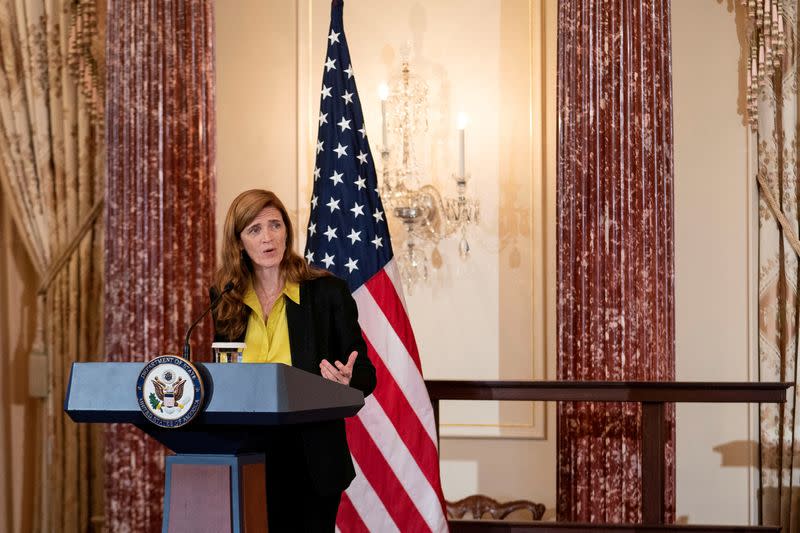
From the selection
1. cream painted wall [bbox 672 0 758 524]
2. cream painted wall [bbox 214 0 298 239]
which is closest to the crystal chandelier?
cream painted wall [bbox 214 0 298 239]

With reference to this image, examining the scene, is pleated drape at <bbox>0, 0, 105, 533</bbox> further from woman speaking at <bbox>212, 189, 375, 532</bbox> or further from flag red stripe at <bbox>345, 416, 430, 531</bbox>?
woman speaking at <bbox>212, 189, 375, 532</bbox>

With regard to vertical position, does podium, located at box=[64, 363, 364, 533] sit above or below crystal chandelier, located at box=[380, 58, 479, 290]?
below

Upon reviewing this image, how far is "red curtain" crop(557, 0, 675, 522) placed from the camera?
4.39m

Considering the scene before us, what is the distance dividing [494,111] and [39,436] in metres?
3.15

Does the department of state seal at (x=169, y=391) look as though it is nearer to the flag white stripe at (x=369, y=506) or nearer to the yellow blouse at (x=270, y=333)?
the yellow blouse at (x=270, y=333)

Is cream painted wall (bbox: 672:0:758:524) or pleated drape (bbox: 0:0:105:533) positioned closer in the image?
cream painted wall (bbox: 672:0:758:524)

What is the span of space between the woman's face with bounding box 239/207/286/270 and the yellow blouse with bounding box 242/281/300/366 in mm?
91

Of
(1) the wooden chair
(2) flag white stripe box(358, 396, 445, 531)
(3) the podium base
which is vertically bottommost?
(1) the wooden chair

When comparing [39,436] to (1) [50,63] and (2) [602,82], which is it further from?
(2) [602,82]

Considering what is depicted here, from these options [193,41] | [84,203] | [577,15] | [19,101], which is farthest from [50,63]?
[577,15]

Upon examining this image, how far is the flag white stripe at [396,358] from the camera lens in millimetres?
3895

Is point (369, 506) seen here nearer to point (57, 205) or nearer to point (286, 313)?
point (286, 313)

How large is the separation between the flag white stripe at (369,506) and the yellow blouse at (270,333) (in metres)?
1.25

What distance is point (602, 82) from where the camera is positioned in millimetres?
4551
